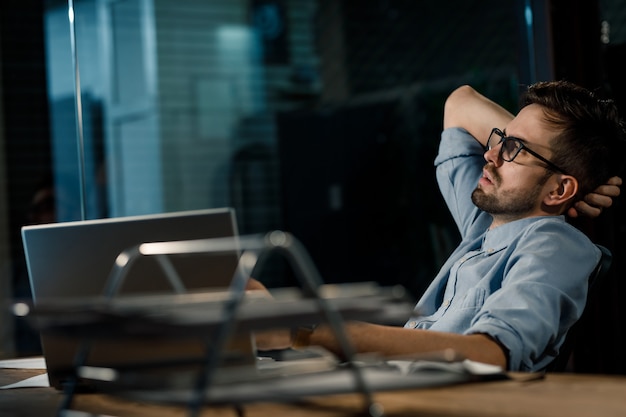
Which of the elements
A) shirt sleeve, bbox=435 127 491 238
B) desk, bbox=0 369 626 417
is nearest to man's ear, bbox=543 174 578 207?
shirt sleeve, bbox=435 127 491 238

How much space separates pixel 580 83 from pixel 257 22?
6033 millimetres

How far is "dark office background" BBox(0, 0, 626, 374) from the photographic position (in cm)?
610

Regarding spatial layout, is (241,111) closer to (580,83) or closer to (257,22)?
(257,22)

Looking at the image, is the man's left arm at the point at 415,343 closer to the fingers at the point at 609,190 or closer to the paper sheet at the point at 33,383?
the paper sheet at the point at 33,383

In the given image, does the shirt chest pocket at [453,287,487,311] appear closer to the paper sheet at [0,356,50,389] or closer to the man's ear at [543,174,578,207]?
the man's ear at [543,174,578,207]

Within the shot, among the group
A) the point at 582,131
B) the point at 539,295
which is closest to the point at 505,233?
the point at 582,131

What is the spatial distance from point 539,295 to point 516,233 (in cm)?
37

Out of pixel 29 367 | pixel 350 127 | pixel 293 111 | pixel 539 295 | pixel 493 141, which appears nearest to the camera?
pixel 539 295

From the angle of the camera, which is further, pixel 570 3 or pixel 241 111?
pixel 241 111

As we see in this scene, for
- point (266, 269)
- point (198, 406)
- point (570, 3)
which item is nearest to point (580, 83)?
point (570, 3)

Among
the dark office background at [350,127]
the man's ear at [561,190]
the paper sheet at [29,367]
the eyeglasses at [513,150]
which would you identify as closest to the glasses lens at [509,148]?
the eyeglasses at [513,150]

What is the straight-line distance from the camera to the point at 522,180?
1964 millimetres

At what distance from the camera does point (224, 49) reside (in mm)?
8633

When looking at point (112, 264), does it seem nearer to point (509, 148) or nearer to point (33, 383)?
point (33, 383)
